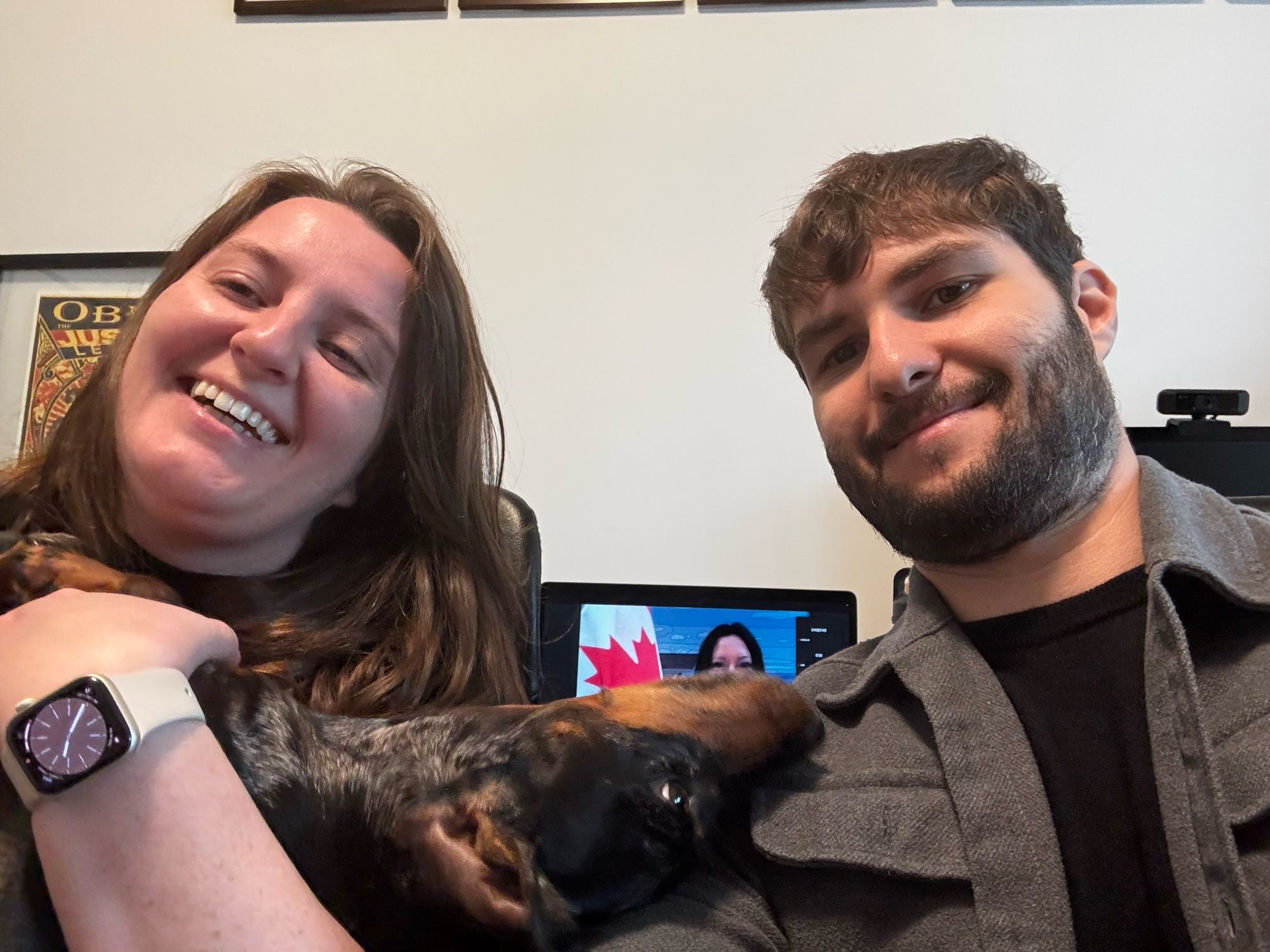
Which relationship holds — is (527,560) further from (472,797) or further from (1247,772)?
(1247,772)

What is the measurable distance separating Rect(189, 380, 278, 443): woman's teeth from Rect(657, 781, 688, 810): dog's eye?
58 cm

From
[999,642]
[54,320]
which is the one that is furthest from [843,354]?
[54,320]

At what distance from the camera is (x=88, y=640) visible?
0.59m

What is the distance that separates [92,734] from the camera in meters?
0.54

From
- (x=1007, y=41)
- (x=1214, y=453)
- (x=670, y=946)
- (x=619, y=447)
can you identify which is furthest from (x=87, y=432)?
(x=1007, y=41)

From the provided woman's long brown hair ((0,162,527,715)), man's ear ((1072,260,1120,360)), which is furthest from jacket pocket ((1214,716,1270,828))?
woman's long brown hair ((0,162,527,715))

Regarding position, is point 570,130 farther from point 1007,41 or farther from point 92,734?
point 92,734

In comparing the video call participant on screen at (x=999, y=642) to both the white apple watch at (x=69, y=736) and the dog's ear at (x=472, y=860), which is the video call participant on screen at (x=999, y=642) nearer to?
the dog's ear at (x=472, y=860)

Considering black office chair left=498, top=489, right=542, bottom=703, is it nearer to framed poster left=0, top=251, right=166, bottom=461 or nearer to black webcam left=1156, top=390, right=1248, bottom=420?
black webcam left=1156, top=390, right=1248, bottom=420

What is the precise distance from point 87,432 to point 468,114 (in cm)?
153

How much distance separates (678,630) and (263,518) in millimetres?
980

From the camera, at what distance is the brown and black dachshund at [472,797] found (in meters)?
0.63

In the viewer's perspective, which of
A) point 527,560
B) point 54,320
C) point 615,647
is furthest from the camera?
point 54,320

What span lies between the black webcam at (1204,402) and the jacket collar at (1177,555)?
0.67 meters
